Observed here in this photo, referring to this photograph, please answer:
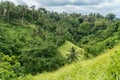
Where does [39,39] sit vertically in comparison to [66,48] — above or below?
above

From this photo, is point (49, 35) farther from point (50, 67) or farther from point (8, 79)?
point (8, 79)

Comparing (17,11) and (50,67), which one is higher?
(17,11)

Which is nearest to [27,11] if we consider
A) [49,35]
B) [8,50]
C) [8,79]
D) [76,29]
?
[49,35]

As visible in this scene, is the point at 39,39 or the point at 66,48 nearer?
the point at 39,39

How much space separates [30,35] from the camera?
92.5m

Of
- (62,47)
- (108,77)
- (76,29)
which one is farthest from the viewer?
(76,29)

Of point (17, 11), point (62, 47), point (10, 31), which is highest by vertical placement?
point (17, 11)

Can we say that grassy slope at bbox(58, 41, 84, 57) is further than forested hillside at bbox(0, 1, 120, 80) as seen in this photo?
Yes

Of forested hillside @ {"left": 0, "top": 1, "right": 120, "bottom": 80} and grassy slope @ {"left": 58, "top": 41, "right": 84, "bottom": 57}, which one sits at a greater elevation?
forested hillside @ {"left": 0, "top": 1, "right": 120, "bottom": 80}

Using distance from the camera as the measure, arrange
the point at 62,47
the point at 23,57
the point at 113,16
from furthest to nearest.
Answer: the point at 113,16, the point at 62,47, the point at 23,57

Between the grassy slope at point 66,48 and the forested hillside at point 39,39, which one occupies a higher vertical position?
the forested hillside at point 39,39

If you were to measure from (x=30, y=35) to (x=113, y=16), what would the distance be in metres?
92.3

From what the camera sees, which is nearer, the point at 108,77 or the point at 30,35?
the point at 108,77

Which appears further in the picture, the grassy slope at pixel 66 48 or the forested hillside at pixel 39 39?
the grassy slope at pixel 66 48
